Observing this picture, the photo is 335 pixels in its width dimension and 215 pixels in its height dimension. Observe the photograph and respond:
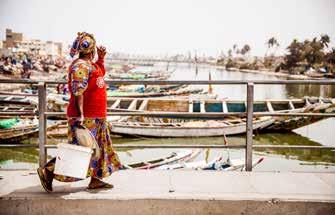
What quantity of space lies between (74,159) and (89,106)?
49cm

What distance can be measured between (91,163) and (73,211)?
0.46m

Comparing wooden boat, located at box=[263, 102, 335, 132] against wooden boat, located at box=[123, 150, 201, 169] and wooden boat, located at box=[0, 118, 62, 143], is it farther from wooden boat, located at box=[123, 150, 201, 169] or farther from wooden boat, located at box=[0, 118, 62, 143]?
wooden boat, located at box=[0, 118, 62, 143]

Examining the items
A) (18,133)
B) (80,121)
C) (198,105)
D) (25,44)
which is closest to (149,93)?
(198,105)

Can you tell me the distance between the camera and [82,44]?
11.8 ft

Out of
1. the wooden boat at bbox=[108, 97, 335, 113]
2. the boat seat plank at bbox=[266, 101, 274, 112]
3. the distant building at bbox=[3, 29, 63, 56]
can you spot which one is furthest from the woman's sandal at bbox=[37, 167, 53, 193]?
the distant building at bbox=[3, 29, 63, 56]

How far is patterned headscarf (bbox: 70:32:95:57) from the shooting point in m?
3.61

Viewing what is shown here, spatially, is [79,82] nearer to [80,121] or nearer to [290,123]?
[80,121]

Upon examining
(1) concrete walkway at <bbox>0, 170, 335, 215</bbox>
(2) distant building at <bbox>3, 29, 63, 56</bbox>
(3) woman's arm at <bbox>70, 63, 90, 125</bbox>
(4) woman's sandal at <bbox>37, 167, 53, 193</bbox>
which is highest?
(2) distant building at <bbox>3, 29, 63, 56</bbox>

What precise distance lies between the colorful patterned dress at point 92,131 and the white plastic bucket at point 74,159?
0.13 m

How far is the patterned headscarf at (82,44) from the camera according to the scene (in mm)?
3607

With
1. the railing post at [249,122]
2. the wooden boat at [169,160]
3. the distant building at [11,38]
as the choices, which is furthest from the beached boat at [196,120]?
the distant building at [11,38]

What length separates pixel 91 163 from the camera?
381 centimetres

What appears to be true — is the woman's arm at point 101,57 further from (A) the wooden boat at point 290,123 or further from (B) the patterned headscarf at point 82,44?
(A) the wooden boat at point 290,123

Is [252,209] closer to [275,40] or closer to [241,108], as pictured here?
[241,108]
